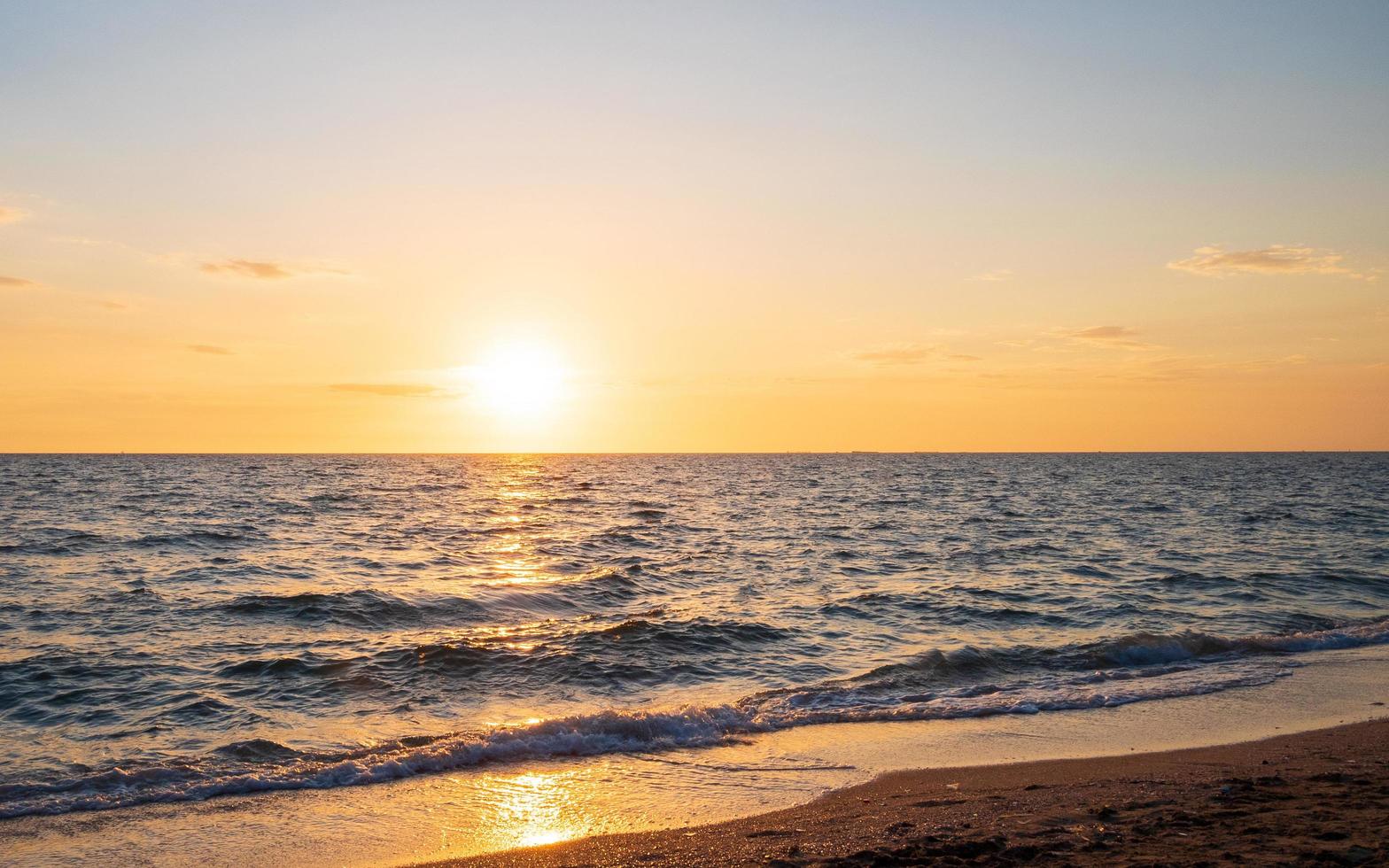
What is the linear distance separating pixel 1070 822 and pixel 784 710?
245 inches

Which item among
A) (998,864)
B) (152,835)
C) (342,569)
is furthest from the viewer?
(342,569)

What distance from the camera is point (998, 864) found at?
7570mm

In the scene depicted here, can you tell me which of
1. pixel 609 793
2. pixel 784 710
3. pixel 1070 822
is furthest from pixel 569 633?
pixel 1070 822

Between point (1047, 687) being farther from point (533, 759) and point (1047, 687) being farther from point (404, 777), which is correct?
point (404, 777)

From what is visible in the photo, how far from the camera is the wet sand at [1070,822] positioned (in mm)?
7789

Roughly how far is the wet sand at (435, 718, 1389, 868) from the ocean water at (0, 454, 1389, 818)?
346 cm

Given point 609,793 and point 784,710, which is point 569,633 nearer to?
point 784,710

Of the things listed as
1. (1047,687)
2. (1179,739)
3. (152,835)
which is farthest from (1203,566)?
(152,835)

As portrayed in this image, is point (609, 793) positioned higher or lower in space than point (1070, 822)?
lower

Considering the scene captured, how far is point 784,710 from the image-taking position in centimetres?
1452

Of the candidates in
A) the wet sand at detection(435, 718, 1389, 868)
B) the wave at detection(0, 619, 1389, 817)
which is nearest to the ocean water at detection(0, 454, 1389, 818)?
the wave at detection(0, 619, 1389, 817)

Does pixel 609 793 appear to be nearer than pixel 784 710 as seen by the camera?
Yes

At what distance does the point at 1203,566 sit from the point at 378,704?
26997mm

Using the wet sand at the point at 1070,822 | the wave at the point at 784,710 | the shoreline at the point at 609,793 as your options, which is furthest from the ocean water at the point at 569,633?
the wet sand at the point at 1070,822
